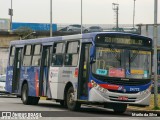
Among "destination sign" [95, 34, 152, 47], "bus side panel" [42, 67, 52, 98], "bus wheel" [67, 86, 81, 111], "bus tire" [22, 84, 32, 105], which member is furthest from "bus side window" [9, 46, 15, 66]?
"destination sign" [95, 34, 152, 47]

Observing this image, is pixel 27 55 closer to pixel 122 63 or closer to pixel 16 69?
pixel 16 69

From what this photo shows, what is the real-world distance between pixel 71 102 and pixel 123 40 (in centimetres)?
312

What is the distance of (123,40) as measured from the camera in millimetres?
21844

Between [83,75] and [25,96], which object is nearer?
[83,75]

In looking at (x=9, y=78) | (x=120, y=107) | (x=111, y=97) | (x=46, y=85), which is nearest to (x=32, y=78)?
(x=46, y=85)

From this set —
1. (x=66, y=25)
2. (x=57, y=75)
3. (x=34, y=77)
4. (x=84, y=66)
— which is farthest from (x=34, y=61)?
(x=66, y=25)

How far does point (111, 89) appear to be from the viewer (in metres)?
21.1

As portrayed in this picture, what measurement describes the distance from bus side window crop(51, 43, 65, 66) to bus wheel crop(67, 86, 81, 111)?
62.0 inches

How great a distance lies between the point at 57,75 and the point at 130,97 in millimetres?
3726

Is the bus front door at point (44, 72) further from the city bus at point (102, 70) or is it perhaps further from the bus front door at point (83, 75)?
the bus front door at point (83, 75)

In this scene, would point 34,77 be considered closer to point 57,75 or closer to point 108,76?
point 57,75

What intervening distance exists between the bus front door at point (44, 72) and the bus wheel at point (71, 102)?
7.39 feet

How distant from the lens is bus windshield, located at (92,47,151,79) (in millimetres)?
21188

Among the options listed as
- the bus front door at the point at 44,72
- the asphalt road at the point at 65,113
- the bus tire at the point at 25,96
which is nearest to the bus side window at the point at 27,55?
the bus tire at the point at 25,96
